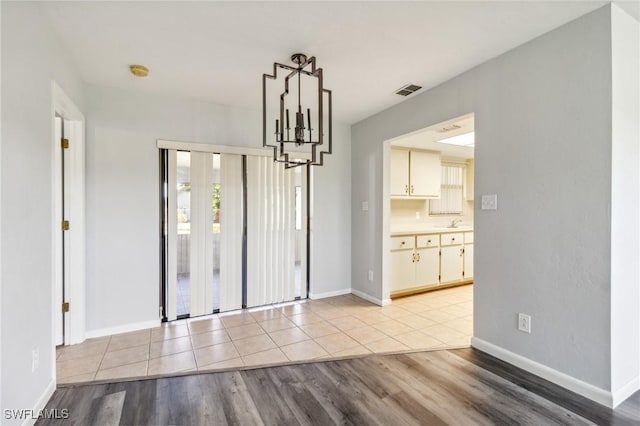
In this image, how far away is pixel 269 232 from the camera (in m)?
4.04

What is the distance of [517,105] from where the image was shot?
95.7 inches

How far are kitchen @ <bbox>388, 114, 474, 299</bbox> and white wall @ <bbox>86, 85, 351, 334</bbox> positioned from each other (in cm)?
255

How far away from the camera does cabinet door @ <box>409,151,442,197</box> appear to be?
15.9ft

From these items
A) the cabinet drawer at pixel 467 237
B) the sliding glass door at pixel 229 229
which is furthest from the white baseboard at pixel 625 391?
the sliding glass door at pixel 229 229

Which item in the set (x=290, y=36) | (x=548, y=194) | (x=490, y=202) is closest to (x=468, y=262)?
(x=490, y=202)

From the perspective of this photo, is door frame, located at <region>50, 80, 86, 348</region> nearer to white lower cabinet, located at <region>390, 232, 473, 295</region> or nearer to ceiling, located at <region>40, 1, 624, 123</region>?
ceiling, located at <region>40, 1, 624, 123</region>

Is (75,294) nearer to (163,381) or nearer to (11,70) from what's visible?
(163,381)

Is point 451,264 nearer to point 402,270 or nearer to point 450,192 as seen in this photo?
point 402,270

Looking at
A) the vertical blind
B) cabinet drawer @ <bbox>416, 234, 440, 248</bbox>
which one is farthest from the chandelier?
cabinet drawer @ <bbox>416, 234, 440, 248</bbox>

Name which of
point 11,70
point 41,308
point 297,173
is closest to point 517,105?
point 297,173

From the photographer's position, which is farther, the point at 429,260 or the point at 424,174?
the point at 424,174

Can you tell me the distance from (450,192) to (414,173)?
57.5 inches

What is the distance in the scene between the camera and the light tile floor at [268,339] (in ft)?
8.27

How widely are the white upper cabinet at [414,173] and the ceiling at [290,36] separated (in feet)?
5.43
